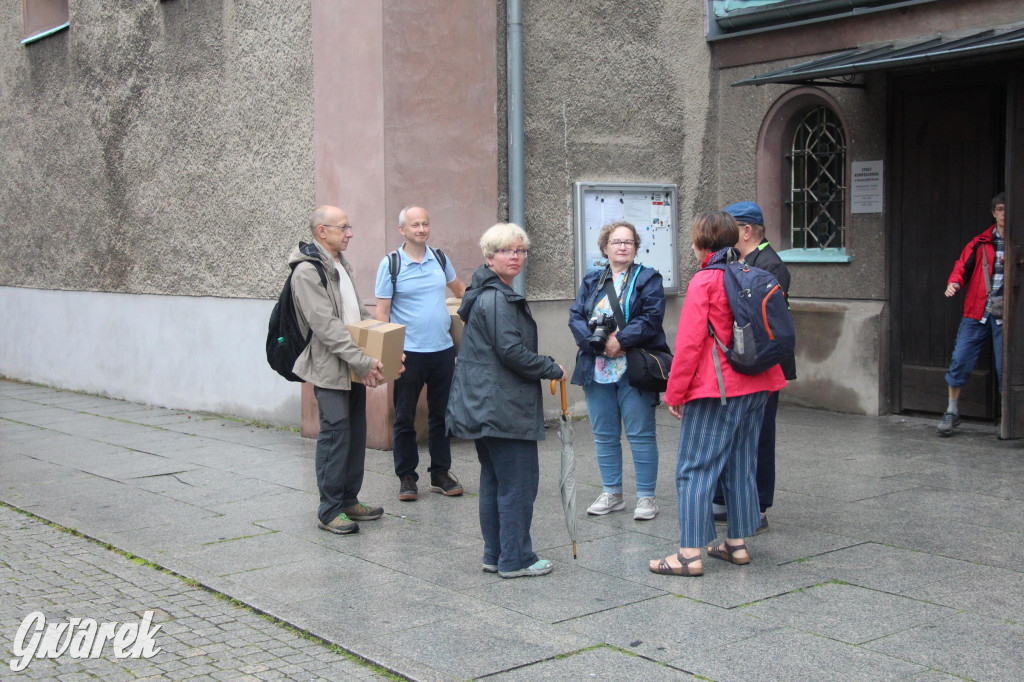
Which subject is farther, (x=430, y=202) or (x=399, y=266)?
(x=430, y=202)

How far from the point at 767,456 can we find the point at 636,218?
4484 millimetres

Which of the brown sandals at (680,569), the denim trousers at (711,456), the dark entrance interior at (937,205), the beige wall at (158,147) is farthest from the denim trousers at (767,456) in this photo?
the beige wall at (158,147)

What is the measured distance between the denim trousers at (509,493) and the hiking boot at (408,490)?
67.5 inches

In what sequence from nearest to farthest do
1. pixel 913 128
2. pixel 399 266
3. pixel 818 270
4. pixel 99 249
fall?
1. pixel 399 266
2. pixel 913 128
3. pixel 818 270
4. pixel 99 249

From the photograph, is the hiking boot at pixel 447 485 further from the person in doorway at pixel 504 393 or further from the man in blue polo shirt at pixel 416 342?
the person in doorway at pixel 504 393

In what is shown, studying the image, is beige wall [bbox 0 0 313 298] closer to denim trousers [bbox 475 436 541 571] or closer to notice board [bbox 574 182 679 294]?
notice board [bbox 574 182 679 294]

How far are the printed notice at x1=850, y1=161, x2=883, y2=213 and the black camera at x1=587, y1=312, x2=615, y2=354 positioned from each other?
4.42m

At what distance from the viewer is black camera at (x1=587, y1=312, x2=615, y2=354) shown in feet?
20.3

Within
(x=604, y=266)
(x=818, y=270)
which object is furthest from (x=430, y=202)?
(x=818, y=270)

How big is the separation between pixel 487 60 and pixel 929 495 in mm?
4715

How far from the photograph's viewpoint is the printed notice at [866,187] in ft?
31.8

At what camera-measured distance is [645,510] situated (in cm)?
631

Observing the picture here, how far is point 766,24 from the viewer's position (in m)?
10.3

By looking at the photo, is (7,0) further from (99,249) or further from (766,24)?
(766,24)
